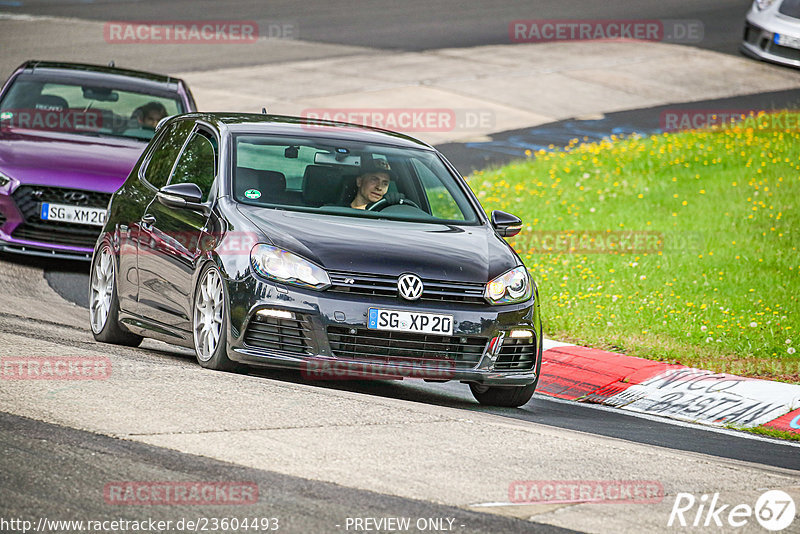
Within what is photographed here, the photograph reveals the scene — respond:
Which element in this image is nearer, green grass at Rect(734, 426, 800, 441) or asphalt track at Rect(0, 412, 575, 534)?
asphalt track at Rect(0, 412, 575, 534)

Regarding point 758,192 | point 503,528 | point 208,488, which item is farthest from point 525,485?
point 758,192

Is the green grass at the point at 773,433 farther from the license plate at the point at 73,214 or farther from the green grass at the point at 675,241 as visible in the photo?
the license plate at the point at 73,214

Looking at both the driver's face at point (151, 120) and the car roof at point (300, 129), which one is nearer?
the car roof at point (300, 129)

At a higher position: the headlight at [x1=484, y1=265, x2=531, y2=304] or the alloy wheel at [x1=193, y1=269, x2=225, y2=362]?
the headlight at [x1=484, y1=265, x2=531, y2=304]

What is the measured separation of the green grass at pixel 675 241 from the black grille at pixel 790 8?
1.68 m

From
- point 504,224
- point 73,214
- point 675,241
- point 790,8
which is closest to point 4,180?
point 73,214

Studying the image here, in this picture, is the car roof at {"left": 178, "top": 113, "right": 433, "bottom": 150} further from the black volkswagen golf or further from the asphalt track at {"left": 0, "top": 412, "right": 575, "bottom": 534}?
the asphalt track at {"left": 0, "top": 412, "right": 575, "bottom": 534}

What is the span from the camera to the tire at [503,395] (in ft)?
28.1

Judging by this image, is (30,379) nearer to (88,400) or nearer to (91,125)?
(88,400)

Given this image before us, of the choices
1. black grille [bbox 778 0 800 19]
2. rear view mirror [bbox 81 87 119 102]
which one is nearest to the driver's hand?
rear view mirror [bbox 81 87 119 102]

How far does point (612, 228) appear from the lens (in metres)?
15.3

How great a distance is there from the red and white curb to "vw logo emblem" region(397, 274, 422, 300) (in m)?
2.49

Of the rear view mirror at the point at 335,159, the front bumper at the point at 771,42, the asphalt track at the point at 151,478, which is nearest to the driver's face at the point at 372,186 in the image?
the rear view mirror at the point at 335,159

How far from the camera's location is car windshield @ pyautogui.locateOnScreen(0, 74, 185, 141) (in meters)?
13.7
